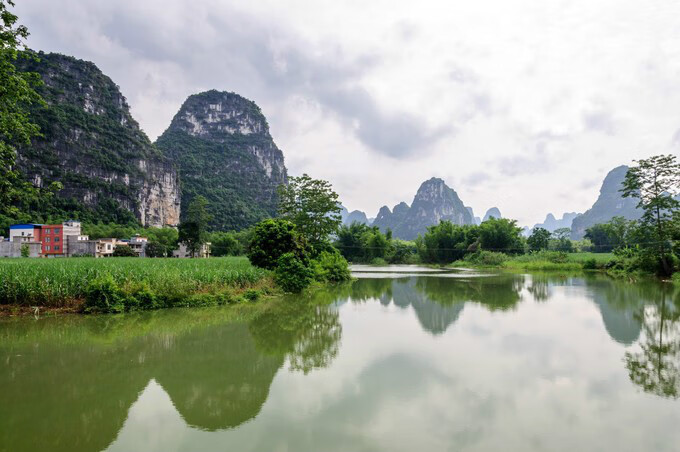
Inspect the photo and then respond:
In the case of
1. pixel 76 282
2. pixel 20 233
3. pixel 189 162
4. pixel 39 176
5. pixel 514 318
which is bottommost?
pixel 514 318

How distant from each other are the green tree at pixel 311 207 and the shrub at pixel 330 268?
1.14 m

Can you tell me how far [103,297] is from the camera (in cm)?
977

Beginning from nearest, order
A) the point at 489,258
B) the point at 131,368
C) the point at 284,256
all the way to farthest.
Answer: the point at 131,368 → the point at 284,256 → the point at 489,258

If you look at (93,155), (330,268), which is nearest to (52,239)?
(93,155)

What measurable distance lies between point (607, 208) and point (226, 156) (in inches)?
4309

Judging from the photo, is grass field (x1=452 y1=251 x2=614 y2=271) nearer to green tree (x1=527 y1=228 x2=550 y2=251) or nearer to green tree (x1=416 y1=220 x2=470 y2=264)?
green tree (x1=416 y1=220 x2=470 y2=264)

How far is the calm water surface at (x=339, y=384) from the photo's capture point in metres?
3.40

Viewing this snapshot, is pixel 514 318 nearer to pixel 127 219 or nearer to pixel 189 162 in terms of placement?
pixel 127 219

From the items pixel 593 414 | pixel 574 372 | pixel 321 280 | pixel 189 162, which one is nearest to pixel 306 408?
pixel 593 414

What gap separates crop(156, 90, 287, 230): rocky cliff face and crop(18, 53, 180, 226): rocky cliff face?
35.2 feet

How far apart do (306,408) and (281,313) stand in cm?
630

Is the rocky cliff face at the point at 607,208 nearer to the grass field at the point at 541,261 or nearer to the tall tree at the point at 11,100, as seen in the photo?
the grass field at the point at 541,261

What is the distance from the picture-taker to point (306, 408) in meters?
4.02

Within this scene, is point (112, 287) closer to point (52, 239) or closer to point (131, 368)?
point (131, 368)
